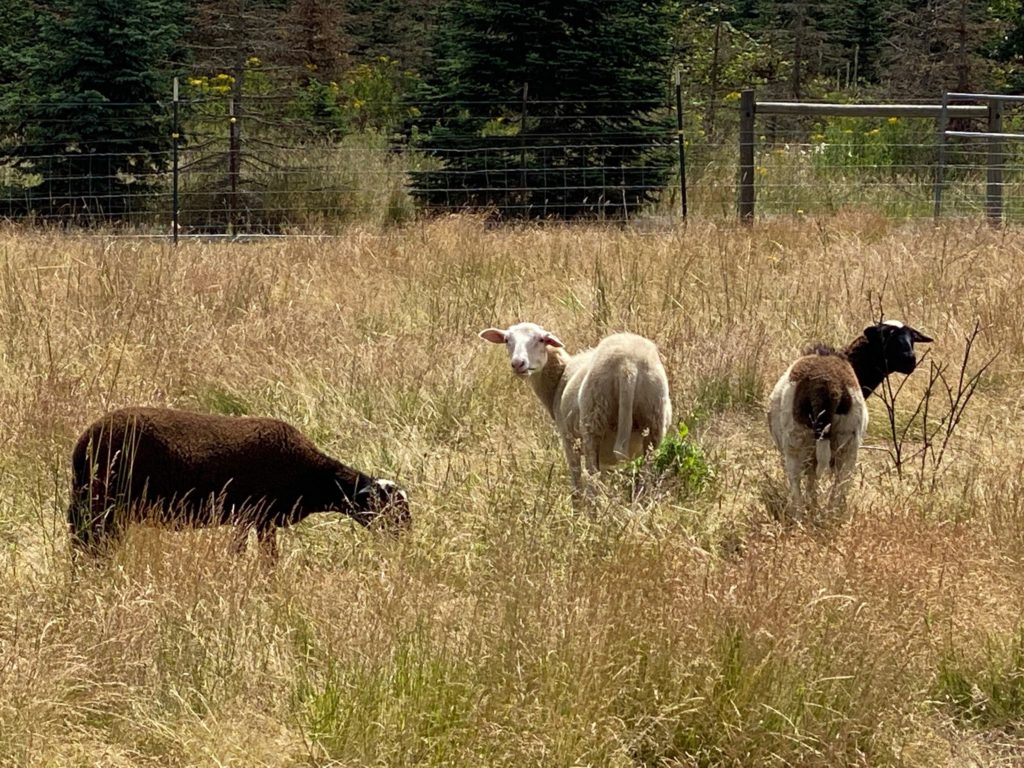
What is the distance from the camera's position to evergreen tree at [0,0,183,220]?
63.3 feet

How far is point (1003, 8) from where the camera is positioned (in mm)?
25516

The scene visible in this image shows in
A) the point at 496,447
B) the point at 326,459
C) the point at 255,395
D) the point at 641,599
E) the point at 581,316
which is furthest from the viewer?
the point at 581,316

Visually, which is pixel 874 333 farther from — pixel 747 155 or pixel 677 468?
pixel 747 155

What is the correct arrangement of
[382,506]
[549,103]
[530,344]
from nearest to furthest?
[382,506] < [530,344] < [549,103]

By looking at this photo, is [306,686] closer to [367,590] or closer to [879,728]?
[367,590]

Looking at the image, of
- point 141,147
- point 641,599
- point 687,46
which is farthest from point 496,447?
point 687,46

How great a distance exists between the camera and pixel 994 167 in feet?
49.8

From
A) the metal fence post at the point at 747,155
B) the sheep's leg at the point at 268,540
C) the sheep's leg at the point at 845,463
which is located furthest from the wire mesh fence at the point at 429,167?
the sheep's leg at the point at 268,540

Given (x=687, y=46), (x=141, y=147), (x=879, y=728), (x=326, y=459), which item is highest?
(x=687, y=46)

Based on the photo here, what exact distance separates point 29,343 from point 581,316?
3394 millimetres

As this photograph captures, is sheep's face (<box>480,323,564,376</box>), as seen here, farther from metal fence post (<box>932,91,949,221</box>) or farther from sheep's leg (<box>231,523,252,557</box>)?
metal fence post (<box>932,91,949,221</box>)

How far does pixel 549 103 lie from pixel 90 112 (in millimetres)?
6692

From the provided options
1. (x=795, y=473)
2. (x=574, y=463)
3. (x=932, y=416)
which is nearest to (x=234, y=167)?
(x=932, y=416)

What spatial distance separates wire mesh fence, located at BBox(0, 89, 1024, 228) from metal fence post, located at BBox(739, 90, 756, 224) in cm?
197
